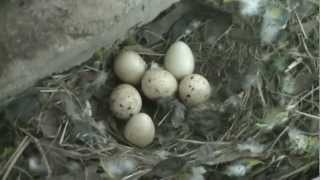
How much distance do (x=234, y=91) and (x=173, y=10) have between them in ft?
1.03

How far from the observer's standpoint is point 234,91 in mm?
1721

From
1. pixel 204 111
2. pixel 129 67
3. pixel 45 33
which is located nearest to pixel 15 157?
pixel 45 33

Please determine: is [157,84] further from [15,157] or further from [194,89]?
[15,157]

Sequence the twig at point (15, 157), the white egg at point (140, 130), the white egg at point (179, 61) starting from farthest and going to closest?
the white egg at point (179, 61) < the white egg at point (140, 130) < the twig at point (15, 157)

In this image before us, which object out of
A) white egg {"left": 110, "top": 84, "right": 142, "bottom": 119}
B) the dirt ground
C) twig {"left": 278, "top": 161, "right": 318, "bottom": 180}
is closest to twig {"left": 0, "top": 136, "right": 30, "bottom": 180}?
the dirt ground

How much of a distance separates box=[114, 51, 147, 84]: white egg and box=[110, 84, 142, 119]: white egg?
0.06m

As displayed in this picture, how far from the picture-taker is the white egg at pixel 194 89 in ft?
5.49

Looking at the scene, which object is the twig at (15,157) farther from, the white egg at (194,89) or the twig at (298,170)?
the twig at (298,170)

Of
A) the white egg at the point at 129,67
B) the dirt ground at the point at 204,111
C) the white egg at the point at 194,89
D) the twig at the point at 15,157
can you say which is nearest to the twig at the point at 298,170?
the dirt ground at the point at 204,111

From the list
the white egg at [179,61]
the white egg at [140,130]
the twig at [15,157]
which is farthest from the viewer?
the white egg at [179,61]

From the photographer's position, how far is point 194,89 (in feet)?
5.49

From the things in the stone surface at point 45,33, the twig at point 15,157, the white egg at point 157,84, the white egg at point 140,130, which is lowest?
the white egg at point 140,130

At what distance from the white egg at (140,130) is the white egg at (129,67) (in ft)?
0.44

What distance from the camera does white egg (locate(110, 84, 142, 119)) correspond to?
1624mm
